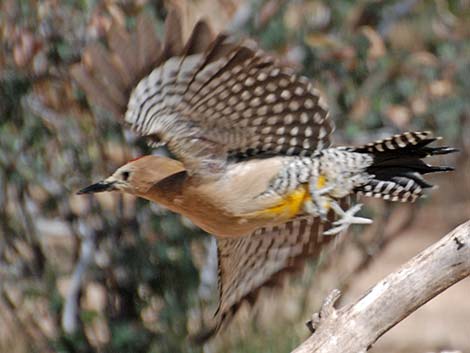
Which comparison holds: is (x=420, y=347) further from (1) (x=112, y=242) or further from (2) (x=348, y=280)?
(1) (x=112, y=242)

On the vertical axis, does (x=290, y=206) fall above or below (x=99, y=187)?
below

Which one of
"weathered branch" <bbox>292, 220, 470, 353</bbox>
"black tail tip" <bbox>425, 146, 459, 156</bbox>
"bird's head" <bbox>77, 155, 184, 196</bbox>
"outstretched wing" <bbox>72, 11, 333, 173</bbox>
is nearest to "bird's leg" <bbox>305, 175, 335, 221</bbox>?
"outstretched wing" <bbox>72, 11, 333, 173</bbox>

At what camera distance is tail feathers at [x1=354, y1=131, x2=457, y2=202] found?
198 inches

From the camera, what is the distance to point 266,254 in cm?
524

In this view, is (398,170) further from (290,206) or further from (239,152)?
(239,152)

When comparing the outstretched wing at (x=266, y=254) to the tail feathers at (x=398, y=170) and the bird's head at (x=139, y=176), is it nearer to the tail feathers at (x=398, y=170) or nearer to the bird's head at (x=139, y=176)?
the tail feathers at (x=398, y=170)

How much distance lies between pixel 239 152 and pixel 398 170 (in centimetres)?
68

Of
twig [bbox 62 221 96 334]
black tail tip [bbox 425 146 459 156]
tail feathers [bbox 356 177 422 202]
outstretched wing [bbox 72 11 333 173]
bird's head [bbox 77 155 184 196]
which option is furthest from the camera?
twig [bbox 62 221 96 334]

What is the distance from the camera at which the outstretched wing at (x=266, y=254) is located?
5105 millimetres

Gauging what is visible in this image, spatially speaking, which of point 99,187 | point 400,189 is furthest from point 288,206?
point 99,187

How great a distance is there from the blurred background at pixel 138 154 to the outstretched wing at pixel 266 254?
8.0 inches

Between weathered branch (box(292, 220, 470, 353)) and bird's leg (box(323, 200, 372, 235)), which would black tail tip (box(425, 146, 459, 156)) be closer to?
bird's leg (box(323, 200, 372, 235))

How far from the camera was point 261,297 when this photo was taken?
534 cm

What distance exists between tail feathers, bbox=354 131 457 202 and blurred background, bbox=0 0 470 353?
0.70 metres
